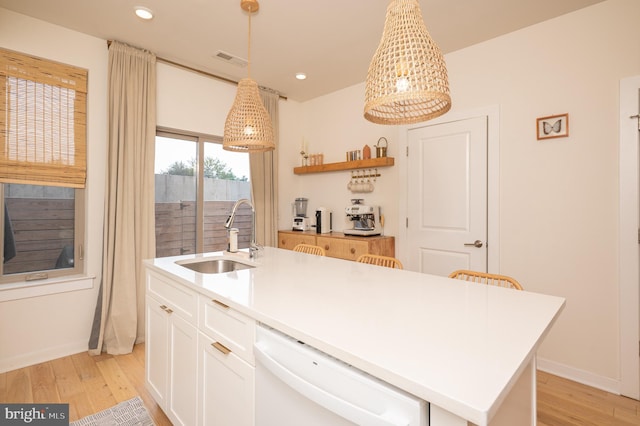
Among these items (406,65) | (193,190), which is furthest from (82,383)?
(406,65)

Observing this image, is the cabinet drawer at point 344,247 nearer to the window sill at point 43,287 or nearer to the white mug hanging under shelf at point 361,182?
the white mug hanging under shelf at point 361,182

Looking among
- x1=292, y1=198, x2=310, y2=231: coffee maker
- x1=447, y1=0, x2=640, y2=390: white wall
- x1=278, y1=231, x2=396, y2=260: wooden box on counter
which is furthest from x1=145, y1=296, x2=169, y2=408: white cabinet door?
x1=447, y1=0, x2=640, y2=390: white wall

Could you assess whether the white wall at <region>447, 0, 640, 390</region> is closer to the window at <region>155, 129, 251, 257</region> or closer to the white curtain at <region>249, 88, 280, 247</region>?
the white curtain at <region>249, 88, 280, 247</region>

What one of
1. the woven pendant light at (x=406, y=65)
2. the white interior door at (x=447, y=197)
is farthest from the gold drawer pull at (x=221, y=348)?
the white interior door at (x=447, y=197)

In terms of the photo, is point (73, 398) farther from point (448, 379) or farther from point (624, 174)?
point (624, 174)

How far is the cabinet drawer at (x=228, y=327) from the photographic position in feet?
3.88

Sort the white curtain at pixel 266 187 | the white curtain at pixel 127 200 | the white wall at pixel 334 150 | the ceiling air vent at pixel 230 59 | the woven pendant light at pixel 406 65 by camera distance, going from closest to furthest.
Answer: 1. the woven pendant light at pixel 406 65
2. the white curtain at pixel 127 200
3. the ceiling air vent at pixel 230 59
4. the white wall at pixel 334 150
5. the white curtain at pixel 266 187

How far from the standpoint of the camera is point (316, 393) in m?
0.86

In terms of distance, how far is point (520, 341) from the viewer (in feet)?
2.89

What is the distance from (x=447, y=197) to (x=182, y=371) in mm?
2620

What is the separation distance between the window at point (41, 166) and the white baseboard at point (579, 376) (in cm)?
407

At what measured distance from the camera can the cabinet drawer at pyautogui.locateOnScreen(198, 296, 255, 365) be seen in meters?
1.18

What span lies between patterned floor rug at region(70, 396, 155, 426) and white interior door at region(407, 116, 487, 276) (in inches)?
102

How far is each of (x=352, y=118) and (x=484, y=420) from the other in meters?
3.72
